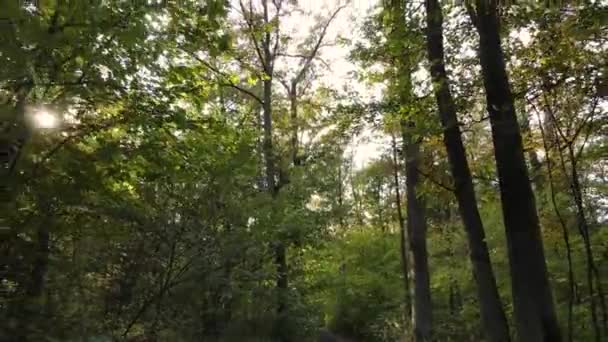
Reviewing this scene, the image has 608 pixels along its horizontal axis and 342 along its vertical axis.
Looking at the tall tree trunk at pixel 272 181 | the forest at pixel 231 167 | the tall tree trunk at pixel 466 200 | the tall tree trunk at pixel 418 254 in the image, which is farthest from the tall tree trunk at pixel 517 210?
the tall tree trunk at pixel 272 181

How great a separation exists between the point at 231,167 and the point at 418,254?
4944 millimetres

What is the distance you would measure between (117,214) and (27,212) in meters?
1.21

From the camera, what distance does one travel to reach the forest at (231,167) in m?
3.88

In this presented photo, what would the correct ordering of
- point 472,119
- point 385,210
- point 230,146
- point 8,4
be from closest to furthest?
point 8,4 → point 230,146 → point 472,119 → point 385,210

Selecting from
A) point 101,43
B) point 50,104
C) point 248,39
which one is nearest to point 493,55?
point 101,43

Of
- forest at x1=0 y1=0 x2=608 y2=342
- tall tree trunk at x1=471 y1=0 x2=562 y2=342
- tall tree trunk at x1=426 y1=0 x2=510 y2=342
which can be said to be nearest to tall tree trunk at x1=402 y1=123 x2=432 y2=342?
forest at x1=0 y1=0 x2=608 y2=342

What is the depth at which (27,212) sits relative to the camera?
13.6 ft

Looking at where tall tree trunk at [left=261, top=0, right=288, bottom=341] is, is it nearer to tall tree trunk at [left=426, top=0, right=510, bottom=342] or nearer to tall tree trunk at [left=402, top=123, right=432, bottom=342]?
tall tree trunk at [left=402, top=123, right=432, bottom=342]

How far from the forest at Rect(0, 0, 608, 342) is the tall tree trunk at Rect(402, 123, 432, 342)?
0.13 feet

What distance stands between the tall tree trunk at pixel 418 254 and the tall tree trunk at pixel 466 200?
175cm

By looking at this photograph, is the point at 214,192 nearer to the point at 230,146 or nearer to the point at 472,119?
the point at 230,146

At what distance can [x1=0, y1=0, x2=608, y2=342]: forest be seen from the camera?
3875mm

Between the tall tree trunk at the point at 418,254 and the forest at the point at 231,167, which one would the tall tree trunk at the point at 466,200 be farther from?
the tall tree trunk at the point at 418,254

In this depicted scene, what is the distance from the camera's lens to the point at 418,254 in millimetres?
10266
